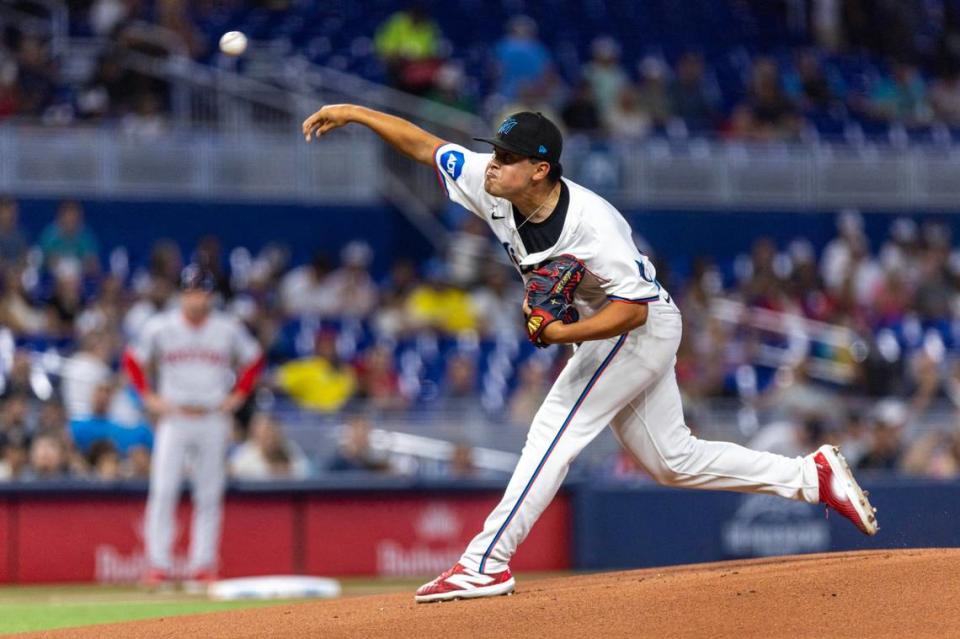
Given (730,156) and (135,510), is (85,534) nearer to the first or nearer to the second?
(135,510)

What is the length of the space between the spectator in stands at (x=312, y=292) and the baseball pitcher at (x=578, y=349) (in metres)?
8.10

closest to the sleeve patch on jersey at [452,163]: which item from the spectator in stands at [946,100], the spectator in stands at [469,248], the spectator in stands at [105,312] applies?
the spectator in stands at [105,312]

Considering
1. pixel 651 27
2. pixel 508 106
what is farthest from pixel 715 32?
pixel 508 106

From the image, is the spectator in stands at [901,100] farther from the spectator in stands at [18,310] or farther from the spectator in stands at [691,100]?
the spectator in stands at [18,310]

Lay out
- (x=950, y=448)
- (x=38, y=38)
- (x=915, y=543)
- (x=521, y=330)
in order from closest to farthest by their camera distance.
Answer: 1. (x=915, y=543)
2. (x=950, y=448)
3. (x=521, y=330)
4. (x=38, y=38)

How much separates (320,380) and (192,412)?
8.61 feet

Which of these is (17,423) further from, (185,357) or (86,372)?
(185,357)

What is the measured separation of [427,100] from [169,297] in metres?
4.53

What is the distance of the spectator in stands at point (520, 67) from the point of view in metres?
17.7

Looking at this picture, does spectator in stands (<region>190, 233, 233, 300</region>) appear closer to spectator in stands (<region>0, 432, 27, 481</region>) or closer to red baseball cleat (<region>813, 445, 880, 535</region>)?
spectator in stands (<region>0, 432, 27, 481</region>)

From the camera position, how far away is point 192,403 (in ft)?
35.8

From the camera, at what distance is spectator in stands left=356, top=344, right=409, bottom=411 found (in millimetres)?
13367

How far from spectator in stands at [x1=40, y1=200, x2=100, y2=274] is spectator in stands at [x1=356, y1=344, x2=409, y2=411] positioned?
268cm

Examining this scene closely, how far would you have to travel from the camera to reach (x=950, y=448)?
1338 cm
